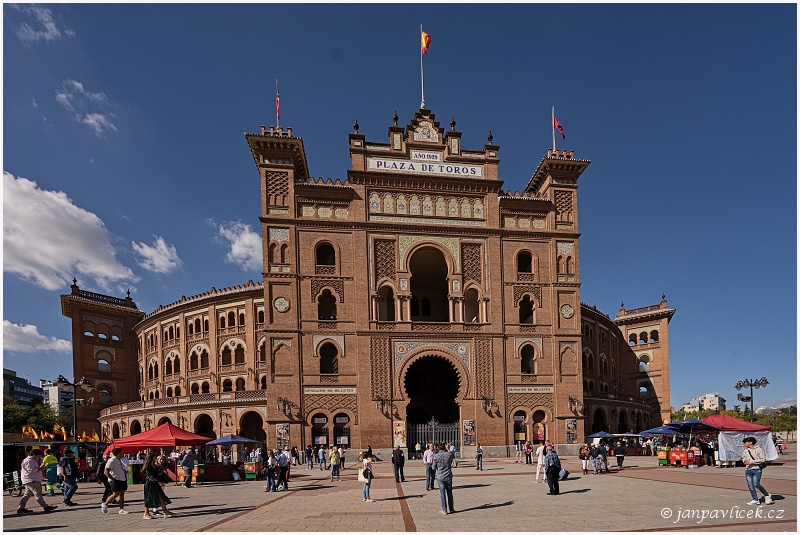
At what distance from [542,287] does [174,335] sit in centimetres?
3710

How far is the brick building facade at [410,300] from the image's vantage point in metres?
39.9

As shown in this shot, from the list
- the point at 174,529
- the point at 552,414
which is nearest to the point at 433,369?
the point at 552,414

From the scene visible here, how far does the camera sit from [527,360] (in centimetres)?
4391

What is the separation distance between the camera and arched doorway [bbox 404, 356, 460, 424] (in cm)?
4675

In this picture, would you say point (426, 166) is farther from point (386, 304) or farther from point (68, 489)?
point (68, 489)

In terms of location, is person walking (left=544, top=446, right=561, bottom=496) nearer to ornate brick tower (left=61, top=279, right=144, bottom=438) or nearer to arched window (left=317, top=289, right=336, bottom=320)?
arched window (left=317, top=289, right=336, bottom=320)

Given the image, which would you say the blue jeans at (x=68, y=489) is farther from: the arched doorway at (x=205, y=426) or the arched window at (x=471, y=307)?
the arched doorway at (x=205, y=426)

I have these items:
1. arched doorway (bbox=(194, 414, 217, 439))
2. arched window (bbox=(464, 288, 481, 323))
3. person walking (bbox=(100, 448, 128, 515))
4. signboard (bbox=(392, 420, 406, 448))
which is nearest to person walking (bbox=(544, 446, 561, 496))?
person walking (bbox=(100, 448, 128, 515))

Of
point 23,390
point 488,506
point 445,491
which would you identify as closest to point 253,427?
point 488,506

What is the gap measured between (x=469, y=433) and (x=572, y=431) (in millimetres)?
7875

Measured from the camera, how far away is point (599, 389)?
58.6 metres

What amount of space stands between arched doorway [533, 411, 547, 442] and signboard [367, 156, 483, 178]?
723 inches

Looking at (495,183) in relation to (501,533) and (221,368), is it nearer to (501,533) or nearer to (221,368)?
(221,368)

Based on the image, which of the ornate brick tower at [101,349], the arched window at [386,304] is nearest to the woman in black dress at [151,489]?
the arched window at [386,304]
